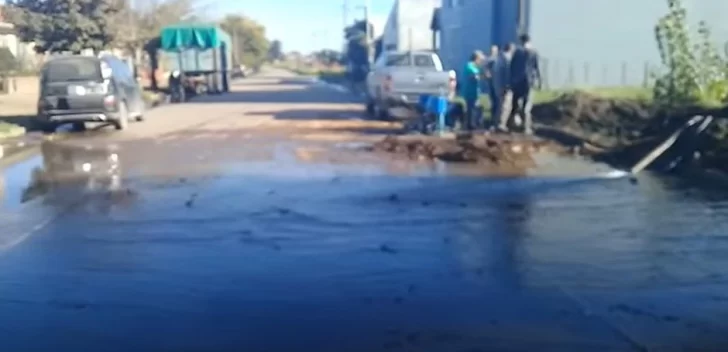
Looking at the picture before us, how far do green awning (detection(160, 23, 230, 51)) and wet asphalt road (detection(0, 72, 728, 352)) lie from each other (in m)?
34.8

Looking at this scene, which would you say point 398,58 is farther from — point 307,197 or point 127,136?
point 307,197

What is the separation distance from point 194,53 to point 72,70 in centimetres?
2621

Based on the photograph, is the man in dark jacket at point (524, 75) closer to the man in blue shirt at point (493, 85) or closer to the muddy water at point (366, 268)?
the man in blue shirt at point (493, 85)

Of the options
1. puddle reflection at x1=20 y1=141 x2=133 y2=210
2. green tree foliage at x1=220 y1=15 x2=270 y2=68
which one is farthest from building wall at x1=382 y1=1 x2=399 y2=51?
puddle reflection at x1=20 y1=141 x2=133 y2=210

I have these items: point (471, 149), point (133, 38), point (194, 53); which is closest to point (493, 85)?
point (471, 149)

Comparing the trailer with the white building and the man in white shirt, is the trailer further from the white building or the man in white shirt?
the man in white shirt

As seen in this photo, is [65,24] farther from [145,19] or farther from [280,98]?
[145,19]

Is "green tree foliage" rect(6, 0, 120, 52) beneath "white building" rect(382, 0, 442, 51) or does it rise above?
above

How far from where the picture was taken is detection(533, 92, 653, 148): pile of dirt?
22625mm

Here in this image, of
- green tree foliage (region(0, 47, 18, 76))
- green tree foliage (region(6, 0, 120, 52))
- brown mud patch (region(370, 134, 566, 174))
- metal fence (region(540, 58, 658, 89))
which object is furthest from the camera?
green tree foliage (region(0, 47, 18, 76))

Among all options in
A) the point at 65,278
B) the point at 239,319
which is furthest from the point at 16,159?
the point at 239,319

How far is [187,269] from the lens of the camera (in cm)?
1012

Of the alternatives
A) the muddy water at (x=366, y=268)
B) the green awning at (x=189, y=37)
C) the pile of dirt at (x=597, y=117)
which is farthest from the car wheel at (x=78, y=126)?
the green awning at (x=189, y=37)

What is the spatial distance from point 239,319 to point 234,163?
11299 mm
